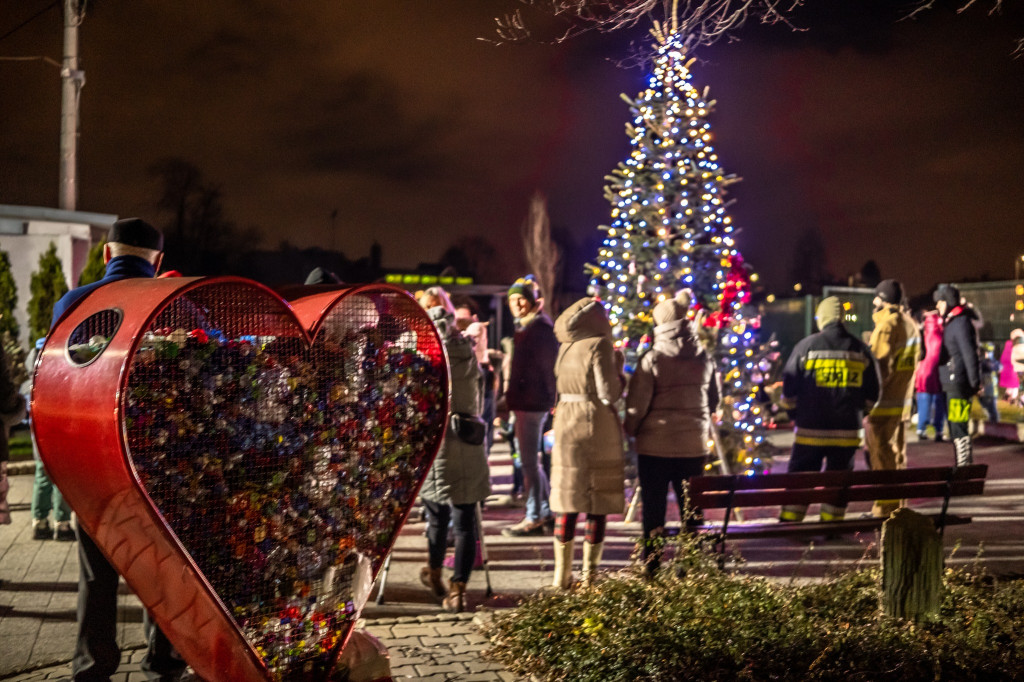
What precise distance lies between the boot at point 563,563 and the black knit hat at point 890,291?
15.8 feet

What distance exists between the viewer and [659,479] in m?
6.61

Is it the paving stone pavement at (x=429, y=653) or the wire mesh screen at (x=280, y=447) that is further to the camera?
the paving stone pavement at (x=429, y=653)

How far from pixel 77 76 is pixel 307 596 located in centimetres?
1230

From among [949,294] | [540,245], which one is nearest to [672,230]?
[949,294]

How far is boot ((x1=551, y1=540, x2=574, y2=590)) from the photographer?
622cm

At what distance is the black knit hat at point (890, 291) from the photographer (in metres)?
9.18

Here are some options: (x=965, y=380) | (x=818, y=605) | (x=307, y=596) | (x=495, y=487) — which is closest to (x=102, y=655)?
(x=307, y=596)

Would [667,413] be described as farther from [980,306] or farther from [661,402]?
[980,306]

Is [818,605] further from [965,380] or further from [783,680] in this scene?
[965,380]

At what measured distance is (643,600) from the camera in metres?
5.24

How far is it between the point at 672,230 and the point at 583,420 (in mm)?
5415

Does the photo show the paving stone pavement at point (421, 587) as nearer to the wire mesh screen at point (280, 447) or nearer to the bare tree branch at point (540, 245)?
the wire mesh screen at point (280, 447)

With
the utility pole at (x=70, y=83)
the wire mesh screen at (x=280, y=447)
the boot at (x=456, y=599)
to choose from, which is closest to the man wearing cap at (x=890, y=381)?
the boot at (x=456, y=599)

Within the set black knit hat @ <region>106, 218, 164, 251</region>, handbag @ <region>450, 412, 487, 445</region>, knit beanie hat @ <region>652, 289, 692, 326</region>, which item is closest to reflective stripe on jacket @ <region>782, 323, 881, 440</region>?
knit beanie hat @ <region>652, 289, 692, 326</region>
